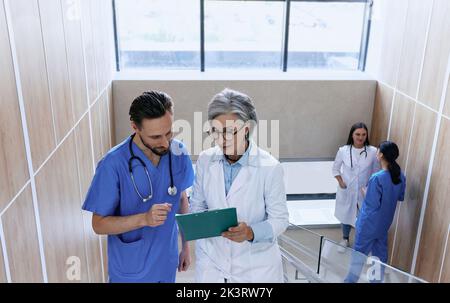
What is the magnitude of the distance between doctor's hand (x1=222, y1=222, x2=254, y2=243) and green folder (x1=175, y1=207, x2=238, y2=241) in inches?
1.1

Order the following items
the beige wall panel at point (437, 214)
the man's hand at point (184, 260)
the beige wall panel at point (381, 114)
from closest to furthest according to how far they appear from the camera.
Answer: the man's hand at point (184, 260)
the beige wall panel at point (437, 214)
the beige wall panel at point (381, 114)

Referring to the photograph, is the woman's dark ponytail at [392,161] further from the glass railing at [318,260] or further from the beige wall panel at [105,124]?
the beige wall panel at [105,124]

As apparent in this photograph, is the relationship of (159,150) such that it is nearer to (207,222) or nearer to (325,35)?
(207,222)

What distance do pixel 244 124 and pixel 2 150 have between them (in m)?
0.95

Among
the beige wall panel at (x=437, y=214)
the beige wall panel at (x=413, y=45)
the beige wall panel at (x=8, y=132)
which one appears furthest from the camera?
the beige wall panel at (x=413, y=45)

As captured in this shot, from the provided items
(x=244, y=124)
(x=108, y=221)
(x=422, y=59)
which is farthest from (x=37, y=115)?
(x=422, y=59)

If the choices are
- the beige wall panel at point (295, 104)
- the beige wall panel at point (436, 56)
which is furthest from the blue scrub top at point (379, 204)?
the beige wall panel at point (295, 104)

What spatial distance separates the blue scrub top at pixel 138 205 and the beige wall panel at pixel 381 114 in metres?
3.23

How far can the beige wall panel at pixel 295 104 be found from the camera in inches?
191

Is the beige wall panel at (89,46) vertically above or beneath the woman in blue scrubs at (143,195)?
above

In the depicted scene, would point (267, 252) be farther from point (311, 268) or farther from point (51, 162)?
point (51, 162)

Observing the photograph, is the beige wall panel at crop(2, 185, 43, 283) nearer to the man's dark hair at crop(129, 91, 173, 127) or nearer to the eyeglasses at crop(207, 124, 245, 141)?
the man's dark hair at crop(129, 91, 173, 127)

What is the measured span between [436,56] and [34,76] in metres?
3.20

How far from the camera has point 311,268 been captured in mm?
2480
